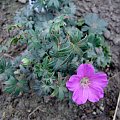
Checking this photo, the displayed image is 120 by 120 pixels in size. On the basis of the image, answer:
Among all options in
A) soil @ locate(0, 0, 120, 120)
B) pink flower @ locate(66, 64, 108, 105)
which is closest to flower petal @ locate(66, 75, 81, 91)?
pink flower @ locate(66, 64, 108, 105)

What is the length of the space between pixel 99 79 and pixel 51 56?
1.01 feet

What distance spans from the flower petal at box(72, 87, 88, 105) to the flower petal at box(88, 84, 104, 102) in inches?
1.0

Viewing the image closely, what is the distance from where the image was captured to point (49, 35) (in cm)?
Result: 187

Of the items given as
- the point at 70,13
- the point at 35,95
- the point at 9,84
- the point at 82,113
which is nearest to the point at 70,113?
the point at 82,113

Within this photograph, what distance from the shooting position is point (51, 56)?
1.89 m

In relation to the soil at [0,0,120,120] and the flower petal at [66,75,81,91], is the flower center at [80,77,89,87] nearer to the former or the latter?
the flower petal at [66,75,81,91]

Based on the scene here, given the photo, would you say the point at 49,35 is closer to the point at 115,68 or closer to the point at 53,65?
the point at 53,65

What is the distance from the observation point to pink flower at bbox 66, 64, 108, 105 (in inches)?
66.6

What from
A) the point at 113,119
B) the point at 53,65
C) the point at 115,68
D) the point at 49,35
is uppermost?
the point at 49,35

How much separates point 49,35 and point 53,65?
0.16 meters

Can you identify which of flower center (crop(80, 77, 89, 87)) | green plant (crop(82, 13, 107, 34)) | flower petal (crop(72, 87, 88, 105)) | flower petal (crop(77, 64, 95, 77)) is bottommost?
flower petal (crop(72, 87, 88, 105))

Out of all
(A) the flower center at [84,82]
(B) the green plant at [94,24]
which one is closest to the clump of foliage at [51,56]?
(B) the green plant at [94,24]

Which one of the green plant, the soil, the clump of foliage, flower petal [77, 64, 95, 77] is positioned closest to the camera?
flower petal [77, 64, 95, 77]

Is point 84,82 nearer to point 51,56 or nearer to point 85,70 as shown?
point 85,70
